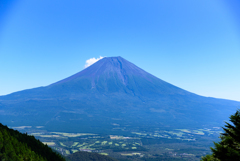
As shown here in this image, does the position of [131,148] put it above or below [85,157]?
below

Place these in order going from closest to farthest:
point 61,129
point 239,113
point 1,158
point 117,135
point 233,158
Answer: point 233,158 < point 239,113 < point 1,158 < point 117,135 < point 61,129

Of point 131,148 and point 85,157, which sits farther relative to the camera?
point 131,148

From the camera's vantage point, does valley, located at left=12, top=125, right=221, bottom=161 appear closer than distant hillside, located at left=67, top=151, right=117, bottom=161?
No

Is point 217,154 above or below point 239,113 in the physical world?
below

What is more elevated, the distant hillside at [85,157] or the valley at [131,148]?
the distant hillside at [85,157]

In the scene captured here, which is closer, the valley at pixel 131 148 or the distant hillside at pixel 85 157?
the distant hillside at pixel 85 157

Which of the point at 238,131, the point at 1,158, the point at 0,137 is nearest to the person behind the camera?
the point at 238,131

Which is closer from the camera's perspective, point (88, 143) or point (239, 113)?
point (239, 113)

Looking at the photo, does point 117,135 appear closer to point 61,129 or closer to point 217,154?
point 61,129

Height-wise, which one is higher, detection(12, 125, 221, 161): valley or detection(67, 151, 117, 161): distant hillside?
detection(67, 151, 117, 161): distant hillside

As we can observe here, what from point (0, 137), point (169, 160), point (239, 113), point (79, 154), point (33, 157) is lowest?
point (169, 160)

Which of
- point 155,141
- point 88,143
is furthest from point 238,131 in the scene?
point 155,141
